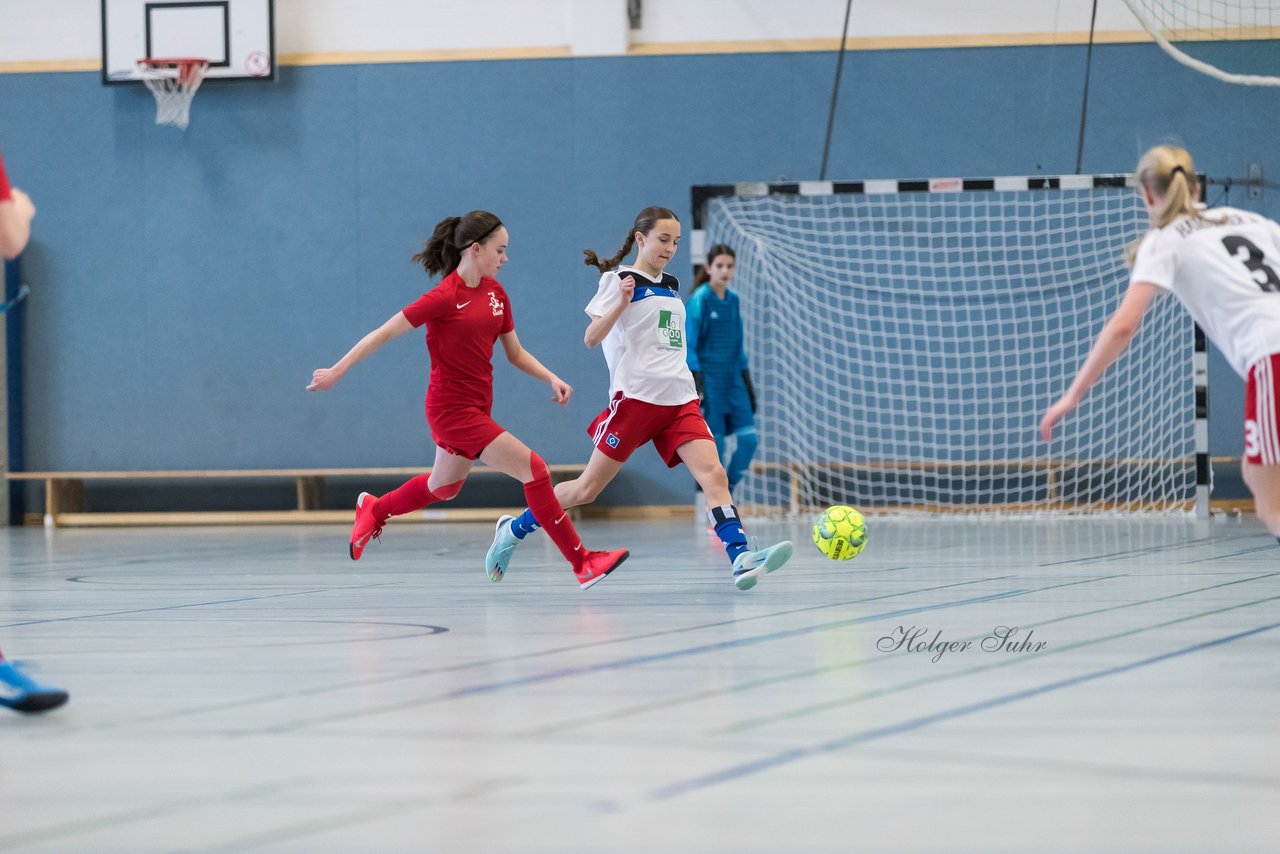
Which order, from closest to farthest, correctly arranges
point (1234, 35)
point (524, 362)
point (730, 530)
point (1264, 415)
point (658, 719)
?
point (658, 719) → point (1264, 415) → point (730, 530) → point (524, 362) → point (1234, 35)

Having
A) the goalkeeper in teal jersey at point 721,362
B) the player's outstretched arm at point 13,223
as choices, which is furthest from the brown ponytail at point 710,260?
the player's outstretched arm at point 13,223

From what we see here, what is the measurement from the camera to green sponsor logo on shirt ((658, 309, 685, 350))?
6.00 metres

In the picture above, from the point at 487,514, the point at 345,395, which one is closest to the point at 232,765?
the point at 487,514

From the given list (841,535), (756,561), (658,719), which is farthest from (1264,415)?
(841,535)

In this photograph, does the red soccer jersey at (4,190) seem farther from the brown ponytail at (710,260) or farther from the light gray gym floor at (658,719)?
the brown ponytail at (710,260)

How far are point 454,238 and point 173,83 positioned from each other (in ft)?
25.3

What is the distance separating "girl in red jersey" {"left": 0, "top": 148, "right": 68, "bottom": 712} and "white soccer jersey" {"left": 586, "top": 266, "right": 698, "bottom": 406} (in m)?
2.94

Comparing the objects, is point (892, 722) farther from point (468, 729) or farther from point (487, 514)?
point (487, 514)

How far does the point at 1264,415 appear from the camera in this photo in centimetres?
375

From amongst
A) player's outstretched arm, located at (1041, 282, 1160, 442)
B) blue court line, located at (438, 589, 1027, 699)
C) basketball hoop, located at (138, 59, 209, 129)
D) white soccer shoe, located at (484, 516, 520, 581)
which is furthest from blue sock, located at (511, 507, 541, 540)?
basketball hoop, located at (138, 59, 209, 129)

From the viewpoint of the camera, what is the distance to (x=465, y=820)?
2207 millimetres

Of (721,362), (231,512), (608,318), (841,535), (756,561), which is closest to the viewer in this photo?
(756,561)

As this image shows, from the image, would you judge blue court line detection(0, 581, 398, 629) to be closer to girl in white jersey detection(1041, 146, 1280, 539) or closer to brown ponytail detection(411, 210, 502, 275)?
brown ponytail detection(411, 210, 502, 275)

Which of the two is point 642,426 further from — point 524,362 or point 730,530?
point 524,362
